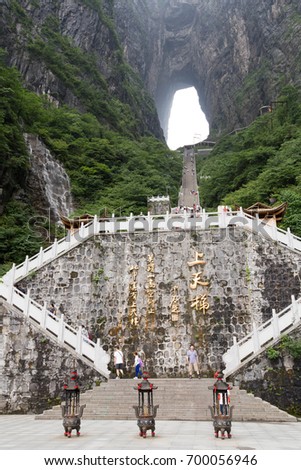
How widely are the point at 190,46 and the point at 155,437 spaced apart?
9974 cm

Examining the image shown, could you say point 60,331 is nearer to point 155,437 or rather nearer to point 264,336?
point 264,336

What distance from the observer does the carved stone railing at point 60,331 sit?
1332 cm

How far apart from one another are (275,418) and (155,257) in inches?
312

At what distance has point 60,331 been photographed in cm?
1366

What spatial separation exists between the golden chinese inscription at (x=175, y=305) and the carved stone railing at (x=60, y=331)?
311 cm

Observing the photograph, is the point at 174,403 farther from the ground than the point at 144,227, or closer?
closer

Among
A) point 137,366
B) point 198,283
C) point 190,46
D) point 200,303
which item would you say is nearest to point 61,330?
point 137,366

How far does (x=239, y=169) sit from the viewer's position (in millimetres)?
33469

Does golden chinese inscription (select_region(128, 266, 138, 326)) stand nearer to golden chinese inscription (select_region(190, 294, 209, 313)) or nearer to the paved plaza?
golden chinese inscription (select_region(190, 294, 209, 313))

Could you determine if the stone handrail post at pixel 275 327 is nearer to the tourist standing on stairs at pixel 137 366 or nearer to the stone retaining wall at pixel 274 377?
the stone retaining wall at pixel 274 377

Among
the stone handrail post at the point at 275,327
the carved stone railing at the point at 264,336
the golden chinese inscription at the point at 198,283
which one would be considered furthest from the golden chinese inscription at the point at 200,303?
the stone handrail post at the point at 275,327

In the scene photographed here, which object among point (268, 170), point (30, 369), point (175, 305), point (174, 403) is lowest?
point (174, 403)

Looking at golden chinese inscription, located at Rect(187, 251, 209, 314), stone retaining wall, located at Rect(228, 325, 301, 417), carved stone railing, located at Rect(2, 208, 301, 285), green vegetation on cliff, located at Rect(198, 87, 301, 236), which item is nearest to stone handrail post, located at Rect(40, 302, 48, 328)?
carved stone railing, located at Rect(2, 208, 301, 285)
